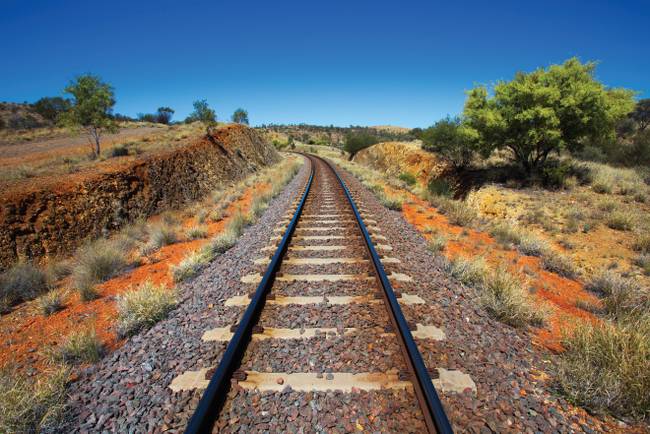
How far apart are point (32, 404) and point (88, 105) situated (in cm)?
1817

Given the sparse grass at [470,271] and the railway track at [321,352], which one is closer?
the railway track at [321,352]

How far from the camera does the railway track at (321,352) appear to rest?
2.56 m

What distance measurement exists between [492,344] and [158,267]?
686cm

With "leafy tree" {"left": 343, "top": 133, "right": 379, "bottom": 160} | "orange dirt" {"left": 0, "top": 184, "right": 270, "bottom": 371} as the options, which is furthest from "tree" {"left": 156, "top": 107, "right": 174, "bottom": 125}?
"orange dirt" {"left": 0, "top": 184, "right": 270, "bottom": 371}

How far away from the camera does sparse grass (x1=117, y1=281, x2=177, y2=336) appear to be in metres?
4.04

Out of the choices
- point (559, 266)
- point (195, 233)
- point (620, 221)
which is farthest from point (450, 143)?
point (195, 233)

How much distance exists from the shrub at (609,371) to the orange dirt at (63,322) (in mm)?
5458

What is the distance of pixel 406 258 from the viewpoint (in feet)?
19.5

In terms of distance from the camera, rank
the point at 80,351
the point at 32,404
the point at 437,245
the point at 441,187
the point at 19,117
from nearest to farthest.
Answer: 1. the point at 32,404
2. the point at 80,351
3. the point at 437,245
4. the point at 441,187
5. the point at 19,117

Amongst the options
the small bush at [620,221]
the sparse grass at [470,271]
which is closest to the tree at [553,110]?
the small bush at [620,221]

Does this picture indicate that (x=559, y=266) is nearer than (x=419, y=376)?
No

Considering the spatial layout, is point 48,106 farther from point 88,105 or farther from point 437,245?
point 437,245

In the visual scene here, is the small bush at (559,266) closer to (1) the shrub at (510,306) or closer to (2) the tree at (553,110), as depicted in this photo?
(1) the shrub at (510,306)

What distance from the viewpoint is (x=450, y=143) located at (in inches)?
802
